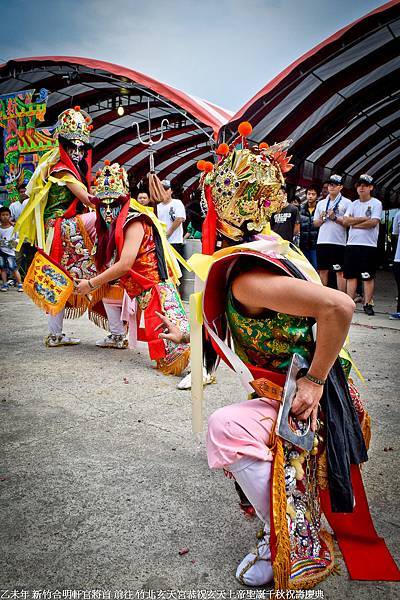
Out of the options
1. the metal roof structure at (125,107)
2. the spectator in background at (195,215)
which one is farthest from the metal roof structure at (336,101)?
the spectator in background at (195,215)

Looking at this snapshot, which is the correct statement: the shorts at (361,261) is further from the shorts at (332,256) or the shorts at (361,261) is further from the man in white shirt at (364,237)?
the shorts at (332,256)

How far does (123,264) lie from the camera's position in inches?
140

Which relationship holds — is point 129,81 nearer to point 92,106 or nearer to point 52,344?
point 92,106

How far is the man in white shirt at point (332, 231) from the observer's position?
21.5 feet

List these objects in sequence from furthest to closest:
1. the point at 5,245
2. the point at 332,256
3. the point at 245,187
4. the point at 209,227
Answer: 1. the point at 5,245
2. the point at 332,256
3. the point at 209,227
4. the point at 245,187

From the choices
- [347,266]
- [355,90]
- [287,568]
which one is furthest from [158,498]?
[355,90]

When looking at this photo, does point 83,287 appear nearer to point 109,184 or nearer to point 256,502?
point 109,184

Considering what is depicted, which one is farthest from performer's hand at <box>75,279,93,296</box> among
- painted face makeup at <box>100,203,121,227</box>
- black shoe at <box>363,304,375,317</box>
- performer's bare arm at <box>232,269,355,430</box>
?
black shoe at <box>363,304,375,317</box>

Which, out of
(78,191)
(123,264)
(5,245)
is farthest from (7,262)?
(123,264)

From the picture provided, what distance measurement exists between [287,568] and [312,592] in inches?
6.6

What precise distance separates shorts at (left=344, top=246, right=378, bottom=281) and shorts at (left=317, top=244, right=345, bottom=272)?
0.45m

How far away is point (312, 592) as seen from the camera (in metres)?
1.43

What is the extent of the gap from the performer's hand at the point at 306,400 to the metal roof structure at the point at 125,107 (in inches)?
237

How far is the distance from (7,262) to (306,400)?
28.6ft
